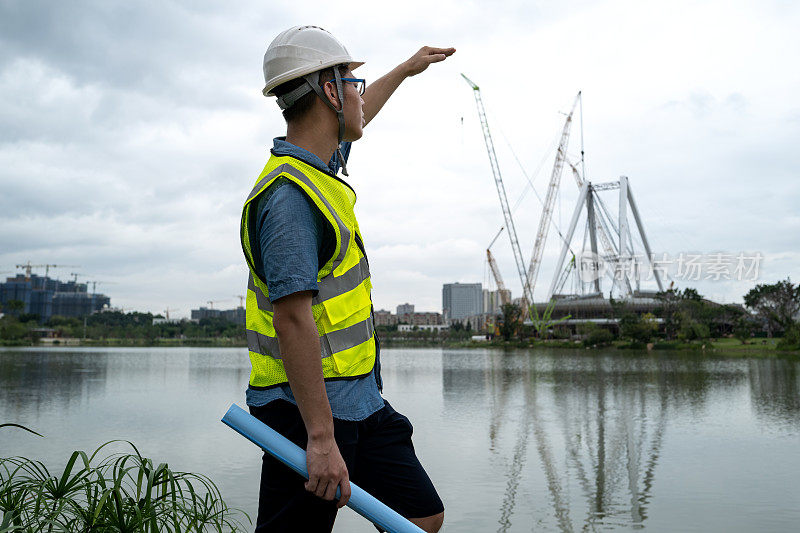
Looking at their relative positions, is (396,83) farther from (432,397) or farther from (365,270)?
(432,397)

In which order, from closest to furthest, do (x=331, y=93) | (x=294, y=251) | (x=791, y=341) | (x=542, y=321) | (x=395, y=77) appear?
1. (x=294, y=251)
2. (x=331, y=93)
3. (x=395, y=77)
4. (x=791, y=341)
5. (x=542, y=321)

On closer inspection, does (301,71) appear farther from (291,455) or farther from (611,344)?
(611,344)

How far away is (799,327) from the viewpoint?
170 feet

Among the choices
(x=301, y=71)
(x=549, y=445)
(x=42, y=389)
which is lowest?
(x=42, y=389)

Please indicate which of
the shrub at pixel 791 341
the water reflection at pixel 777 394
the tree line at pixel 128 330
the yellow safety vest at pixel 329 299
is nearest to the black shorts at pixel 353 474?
the yellow safety vest at pixel 329 299

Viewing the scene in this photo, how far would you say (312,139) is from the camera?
213 cm

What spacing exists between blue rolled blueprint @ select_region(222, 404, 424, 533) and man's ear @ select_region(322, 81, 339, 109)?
993 mm

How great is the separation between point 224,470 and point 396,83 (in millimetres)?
7312

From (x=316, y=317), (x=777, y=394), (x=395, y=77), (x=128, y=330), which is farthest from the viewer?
(x=128, y=330)

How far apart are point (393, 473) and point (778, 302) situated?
70505mm

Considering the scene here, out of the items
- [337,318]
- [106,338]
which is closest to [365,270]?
[337,318]

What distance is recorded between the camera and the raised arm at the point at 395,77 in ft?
9.70

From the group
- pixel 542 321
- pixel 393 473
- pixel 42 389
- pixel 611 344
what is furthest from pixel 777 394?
pixel 542 321

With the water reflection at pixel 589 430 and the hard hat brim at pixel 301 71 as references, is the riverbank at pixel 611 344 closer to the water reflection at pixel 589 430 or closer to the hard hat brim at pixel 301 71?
the water reflection at pixel 589 430
